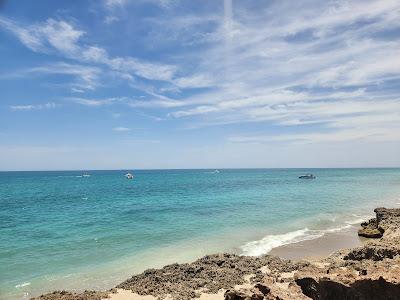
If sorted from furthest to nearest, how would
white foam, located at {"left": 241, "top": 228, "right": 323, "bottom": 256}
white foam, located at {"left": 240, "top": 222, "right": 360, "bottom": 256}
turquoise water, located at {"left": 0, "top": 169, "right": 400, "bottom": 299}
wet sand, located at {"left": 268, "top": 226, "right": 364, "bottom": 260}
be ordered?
white foam, located at {"left": 240, "top": 222, "right": 360, "bottom": 256} < white foam, located at {"left": 241, "top": 228, "right": 323, "bottom": 256} < wet sand, located at {"left": 268, "top": 226, "right": 364, "bottom": 260} < turquoise water, located at {"left": 0, "top": 169, "right": 400, "bottom": 299}

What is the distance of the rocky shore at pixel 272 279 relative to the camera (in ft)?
35.4

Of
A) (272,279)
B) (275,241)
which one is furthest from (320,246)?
(272,279)

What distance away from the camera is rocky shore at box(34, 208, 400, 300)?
10.8 metres

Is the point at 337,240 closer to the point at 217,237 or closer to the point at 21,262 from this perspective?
the point at 217,237

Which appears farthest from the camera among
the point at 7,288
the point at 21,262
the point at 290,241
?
the point at 290,241

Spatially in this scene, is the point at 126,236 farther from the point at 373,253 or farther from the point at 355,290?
the point at 355,290

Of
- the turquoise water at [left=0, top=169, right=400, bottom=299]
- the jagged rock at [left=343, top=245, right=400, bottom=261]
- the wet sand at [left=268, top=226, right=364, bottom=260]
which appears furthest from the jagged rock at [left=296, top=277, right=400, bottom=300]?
the wet sand at [left=268, top=226, right=364, bottom=260]

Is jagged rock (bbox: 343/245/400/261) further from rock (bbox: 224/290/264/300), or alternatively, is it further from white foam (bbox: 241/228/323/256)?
rock (bbox: 224/290/264/300)

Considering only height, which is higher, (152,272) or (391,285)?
(391,285)

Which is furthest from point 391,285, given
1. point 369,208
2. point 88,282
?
point 369,208

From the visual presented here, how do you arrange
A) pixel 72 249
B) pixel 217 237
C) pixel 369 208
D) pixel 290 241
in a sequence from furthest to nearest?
1. pixel 369 208
2. pixel 217 237
3. pixel 290 241
4. pixel 72 249

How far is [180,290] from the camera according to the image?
62.6ft

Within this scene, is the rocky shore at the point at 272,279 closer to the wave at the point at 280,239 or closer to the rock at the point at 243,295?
Answer: the rock at the point at 243,295

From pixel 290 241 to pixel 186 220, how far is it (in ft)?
51.5
